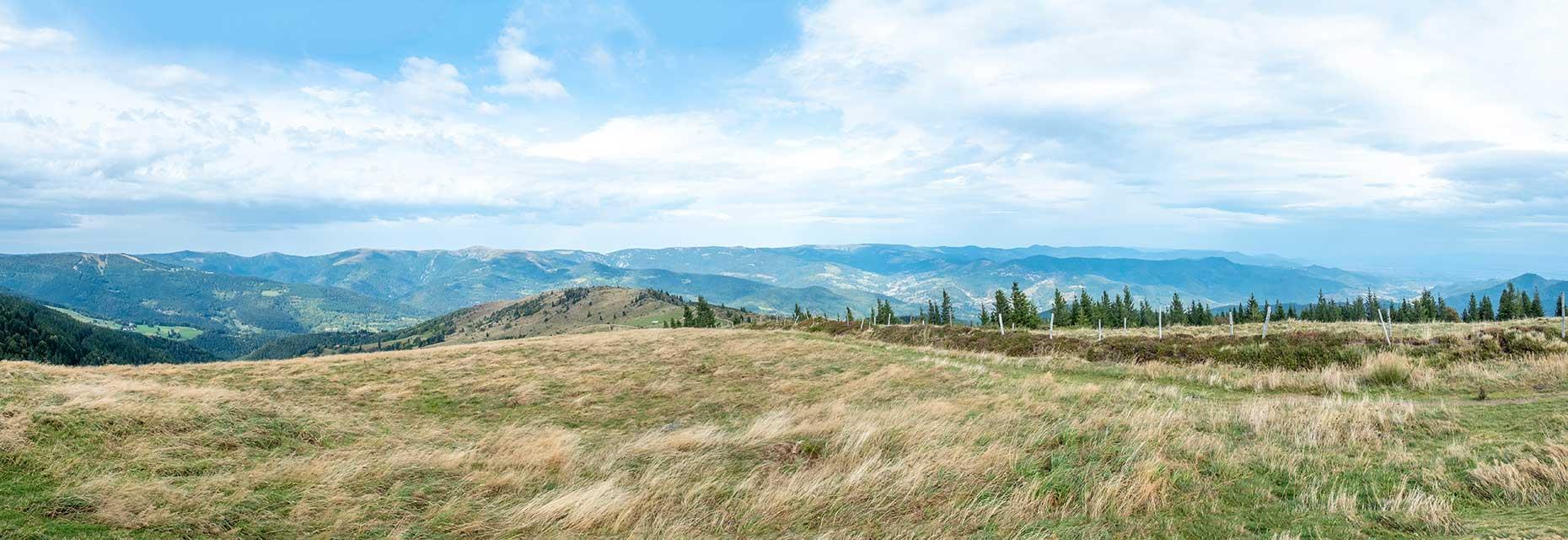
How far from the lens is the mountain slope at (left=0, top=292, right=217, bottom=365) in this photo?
130 m

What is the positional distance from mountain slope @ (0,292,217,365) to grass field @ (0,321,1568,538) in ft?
457

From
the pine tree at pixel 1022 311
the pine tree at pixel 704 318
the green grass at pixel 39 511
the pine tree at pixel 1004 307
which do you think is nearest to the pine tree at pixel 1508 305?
the pine tree at pixel 1022 311

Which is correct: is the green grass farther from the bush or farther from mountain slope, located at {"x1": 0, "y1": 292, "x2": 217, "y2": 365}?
mountain slope, located at {"x1": 0, "y1": 292, "x2": 217, "y2": 365}

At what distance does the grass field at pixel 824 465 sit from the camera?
20.5 feet

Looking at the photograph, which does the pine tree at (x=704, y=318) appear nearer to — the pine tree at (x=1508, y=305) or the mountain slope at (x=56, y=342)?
the mountain slope at (x=56, y=342)

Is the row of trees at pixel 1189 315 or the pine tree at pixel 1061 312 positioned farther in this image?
the pine tree at pixel 1061 312

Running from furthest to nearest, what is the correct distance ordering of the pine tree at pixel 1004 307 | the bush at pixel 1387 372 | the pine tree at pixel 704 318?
the pine tree at pixel 704 318 < the pine tree at pixel 1004 307 < the bush at pixel 1387 372

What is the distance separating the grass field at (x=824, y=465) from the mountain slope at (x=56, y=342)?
139271mm

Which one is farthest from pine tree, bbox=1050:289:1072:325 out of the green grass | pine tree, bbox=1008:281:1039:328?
the green grass

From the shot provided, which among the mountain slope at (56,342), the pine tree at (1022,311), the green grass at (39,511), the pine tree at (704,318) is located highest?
the green grass at (39,511)

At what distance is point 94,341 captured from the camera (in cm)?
17825

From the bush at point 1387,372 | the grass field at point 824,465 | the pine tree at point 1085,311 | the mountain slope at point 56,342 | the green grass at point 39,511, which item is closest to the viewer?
the green grass at point 39,511

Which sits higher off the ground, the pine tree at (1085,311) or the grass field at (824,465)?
the grass field at (824,465)

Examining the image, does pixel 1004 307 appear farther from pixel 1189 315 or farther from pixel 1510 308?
pixel 1510 308
